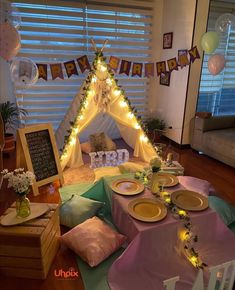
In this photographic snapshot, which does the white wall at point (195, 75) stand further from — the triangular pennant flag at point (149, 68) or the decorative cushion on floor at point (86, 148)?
the decorative cushion on floor at point (86, 148)

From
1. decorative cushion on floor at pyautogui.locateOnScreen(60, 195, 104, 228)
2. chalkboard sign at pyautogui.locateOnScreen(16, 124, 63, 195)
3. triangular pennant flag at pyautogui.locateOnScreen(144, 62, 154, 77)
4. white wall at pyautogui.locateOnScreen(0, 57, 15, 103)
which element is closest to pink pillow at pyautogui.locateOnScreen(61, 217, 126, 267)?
decorative cushion on floor at pyautogui.locateOnScreen(60, 195, 104, 228)

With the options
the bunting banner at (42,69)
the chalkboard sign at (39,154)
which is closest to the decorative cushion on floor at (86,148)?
the chalkboard sign at (39,154)

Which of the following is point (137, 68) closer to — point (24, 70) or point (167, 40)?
point (167, 40)

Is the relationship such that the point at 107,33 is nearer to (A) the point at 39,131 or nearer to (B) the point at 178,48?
(B) the point at 178,48

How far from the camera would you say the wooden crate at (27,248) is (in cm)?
164

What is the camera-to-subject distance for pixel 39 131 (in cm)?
282

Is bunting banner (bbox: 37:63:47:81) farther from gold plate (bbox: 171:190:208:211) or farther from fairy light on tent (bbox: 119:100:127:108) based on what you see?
gold plate (bbox: 171:190:208:211)

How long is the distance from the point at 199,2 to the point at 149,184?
3170 millimetres

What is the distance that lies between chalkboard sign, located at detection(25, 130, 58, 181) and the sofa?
2.43 m

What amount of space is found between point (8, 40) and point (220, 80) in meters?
3.72

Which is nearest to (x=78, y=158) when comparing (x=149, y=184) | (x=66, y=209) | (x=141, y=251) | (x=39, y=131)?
(x=39, y=131)

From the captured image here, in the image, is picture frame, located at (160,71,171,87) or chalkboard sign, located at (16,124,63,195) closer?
chalkboard sign, located at (16,124,63,195)

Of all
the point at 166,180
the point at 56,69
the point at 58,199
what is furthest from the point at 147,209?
the point at 56,69

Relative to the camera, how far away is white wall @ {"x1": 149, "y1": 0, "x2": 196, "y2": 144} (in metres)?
3.96
